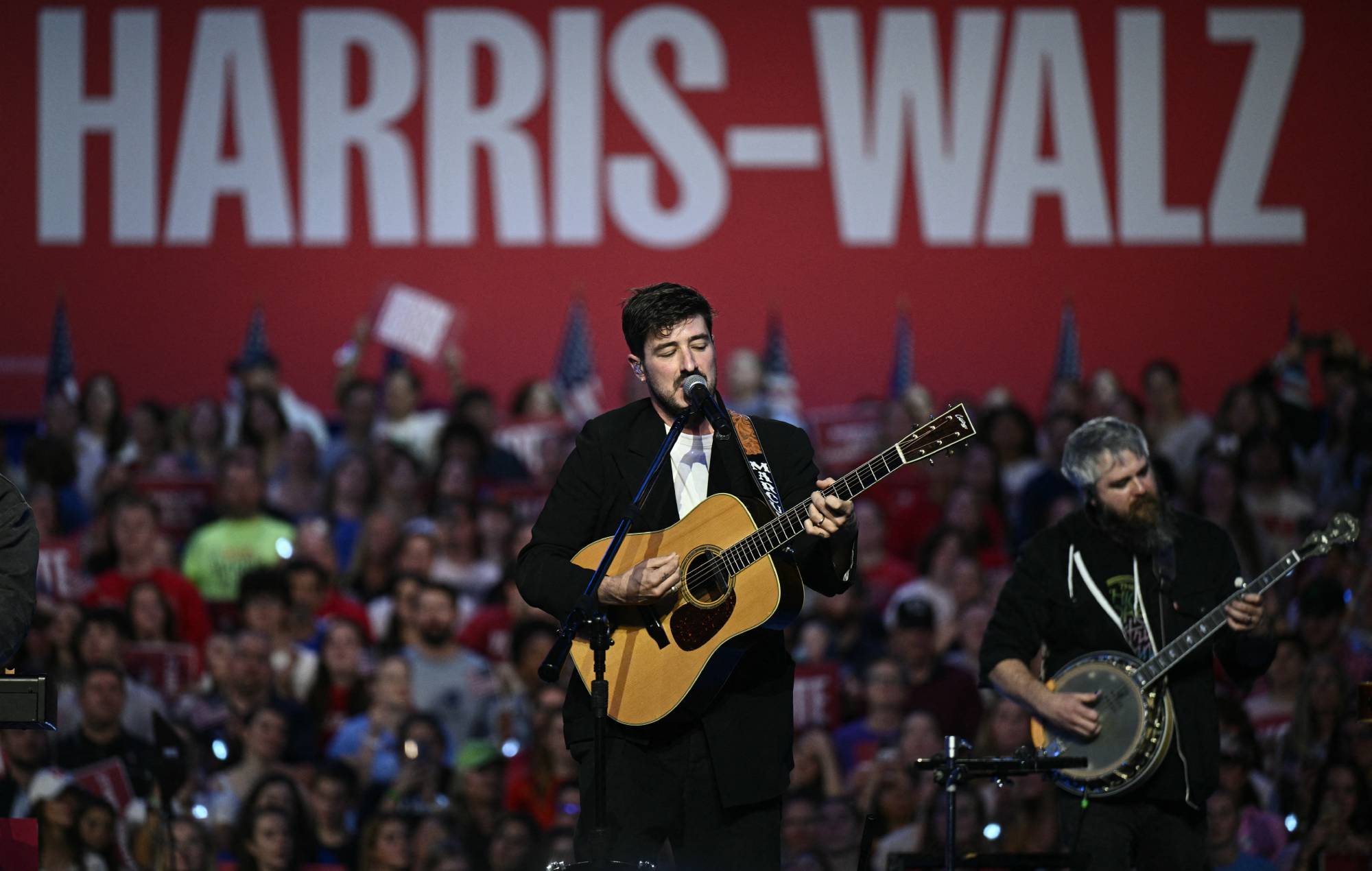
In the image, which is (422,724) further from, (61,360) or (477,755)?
(61,360)

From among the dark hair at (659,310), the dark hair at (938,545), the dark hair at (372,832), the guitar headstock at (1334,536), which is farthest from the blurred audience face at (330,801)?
the guitar headstock at (1334,536)

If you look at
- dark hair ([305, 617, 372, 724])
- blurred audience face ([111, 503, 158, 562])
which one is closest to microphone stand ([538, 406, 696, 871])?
A: dark hair ([305, 617, 372, 724])

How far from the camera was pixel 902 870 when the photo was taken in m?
5.19

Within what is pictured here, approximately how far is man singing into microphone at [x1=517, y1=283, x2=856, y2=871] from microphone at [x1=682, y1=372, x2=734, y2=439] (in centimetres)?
3

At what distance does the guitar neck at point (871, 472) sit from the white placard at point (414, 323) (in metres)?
8.48

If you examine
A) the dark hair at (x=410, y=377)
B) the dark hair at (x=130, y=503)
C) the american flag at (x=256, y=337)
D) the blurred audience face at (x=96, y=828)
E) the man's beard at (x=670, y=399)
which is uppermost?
the american flag at (x=256, y=337)

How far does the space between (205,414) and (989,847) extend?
20.0ft

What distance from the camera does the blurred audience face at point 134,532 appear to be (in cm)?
960

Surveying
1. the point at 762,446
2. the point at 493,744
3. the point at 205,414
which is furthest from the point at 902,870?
the point at 205,414

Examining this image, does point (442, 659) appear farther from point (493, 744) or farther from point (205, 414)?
point (205, 414)

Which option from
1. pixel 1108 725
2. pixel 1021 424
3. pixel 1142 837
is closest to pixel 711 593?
pixel 1108 725

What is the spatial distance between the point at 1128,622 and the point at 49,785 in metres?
4.81

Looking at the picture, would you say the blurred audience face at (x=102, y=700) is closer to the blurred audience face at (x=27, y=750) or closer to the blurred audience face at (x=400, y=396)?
the blurred audience face at (x=27, y=750)

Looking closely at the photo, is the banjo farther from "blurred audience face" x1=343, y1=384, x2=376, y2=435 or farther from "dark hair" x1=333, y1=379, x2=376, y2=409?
"dark hair" x1=333, y1=379, x2=376, y2=409
